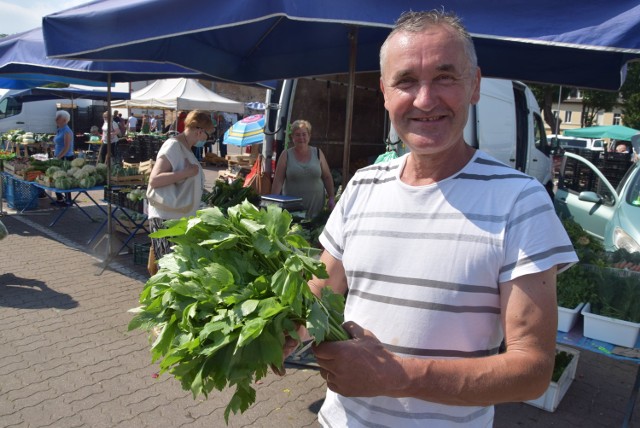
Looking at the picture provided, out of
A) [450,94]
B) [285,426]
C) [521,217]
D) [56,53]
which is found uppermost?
[56,53]

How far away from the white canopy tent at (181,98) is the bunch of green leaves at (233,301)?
17539mm

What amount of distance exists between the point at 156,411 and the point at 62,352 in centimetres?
137

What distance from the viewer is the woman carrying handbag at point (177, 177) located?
4875mm

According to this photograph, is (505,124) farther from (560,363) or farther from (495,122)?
(560,363)

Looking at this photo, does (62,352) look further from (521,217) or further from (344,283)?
(521,217)

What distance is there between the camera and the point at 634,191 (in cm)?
550

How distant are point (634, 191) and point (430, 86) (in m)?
5.22

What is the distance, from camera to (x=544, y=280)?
3.88 ft

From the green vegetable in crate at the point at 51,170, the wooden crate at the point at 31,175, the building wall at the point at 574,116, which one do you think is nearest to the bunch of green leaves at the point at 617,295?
the green vegetable in crate at the point at 51,170

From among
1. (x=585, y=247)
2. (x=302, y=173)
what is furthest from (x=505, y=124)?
(x=585, y=247)

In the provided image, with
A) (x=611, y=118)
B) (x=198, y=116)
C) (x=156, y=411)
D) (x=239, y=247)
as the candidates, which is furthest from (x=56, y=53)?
(x=611, y=118)

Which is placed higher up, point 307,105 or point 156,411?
point 307,105

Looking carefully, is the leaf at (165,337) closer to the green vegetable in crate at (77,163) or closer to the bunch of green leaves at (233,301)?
the bunch of green leaves at (233,301)

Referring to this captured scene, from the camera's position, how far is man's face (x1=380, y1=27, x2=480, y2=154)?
4.34ft
